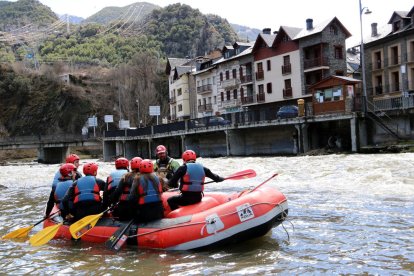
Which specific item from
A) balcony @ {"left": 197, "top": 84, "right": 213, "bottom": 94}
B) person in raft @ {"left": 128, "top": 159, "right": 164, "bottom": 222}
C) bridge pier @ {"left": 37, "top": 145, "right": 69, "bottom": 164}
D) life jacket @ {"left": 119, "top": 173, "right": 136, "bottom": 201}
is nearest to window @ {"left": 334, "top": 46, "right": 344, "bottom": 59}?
balcony @ {"left": 197, "top": 84, "right": 213, "bottom": 94}

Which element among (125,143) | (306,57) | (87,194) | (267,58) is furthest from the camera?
(125,143)

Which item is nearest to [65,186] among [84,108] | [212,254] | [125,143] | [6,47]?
[212,254]

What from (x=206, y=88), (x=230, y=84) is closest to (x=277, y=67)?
(x=230, y=84)

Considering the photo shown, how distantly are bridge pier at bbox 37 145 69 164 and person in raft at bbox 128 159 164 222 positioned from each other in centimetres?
5764

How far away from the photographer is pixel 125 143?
54344 millimetres

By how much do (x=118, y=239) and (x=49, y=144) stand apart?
57535 millimetres

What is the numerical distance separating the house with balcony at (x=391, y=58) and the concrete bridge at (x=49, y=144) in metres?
38.2

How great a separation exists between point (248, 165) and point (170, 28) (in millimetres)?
115494

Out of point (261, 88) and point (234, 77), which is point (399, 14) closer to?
point (261, 88)

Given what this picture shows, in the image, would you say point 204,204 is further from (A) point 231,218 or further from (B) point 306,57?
(B) point 306,57

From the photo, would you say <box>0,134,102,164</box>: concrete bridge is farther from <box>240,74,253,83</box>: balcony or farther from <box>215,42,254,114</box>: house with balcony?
<box>240,74,253,83</box>: balcony

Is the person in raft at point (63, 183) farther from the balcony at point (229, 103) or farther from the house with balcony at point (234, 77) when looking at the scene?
the balcony at point (229, 103)

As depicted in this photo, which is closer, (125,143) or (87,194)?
A: (87,194)

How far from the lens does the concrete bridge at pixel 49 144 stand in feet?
199
